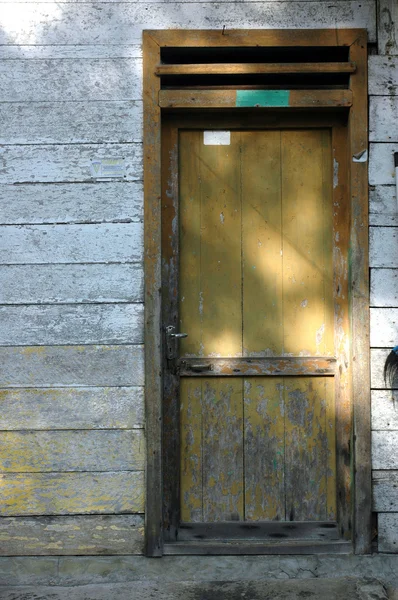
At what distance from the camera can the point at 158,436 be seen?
2.96 metres

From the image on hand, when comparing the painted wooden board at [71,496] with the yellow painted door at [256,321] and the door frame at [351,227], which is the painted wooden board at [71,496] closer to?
the door frame at [351,227]

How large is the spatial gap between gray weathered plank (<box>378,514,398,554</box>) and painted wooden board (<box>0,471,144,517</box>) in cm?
108

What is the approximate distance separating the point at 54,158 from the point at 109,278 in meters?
0.60

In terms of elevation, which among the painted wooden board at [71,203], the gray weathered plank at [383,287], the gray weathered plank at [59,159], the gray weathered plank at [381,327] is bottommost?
the gray weathered plank at [381,327]

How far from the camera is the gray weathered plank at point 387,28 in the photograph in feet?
9.88

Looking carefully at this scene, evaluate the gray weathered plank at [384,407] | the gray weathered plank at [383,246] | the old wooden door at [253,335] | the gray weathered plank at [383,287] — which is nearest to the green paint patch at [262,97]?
the old wooden door at [253,335]

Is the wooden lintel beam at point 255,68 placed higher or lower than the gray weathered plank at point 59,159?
higher

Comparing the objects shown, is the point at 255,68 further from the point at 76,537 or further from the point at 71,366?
the point at 76,537

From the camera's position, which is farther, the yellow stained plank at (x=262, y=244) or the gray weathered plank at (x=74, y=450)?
the yellow stained plank at (x=262, y=244)

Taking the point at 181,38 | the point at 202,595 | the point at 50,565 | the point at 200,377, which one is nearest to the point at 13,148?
the point at 181,38

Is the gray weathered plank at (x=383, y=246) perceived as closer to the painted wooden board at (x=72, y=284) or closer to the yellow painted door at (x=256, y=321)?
the yellow painted door at (x=256, y=321)

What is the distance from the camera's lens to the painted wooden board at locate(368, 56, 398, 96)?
9.85ft

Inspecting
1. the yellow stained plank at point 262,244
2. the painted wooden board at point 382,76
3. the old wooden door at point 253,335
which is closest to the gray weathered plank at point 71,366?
the old wooden door at point 253,335

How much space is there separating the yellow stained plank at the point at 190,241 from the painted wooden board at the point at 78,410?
36 centimetres
